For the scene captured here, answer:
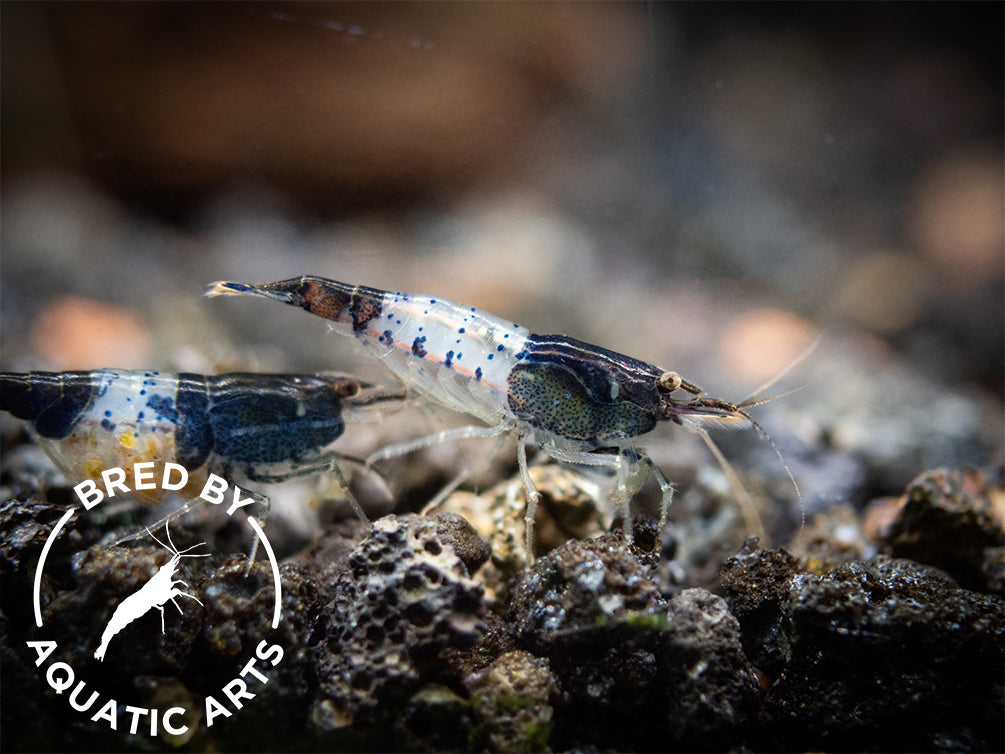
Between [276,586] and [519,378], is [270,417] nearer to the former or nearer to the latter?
[276,586]

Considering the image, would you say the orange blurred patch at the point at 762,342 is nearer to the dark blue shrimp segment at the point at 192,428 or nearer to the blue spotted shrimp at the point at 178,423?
the blue spotted shrimp at the point at 178,423

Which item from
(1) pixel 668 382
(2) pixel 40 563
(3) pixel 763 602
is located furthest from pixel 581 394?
(2) pixel 40 563

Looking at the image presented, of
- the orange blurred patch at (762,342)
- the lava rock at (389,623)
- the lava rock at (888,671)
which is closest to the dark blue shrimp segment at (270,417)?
the lava rock at (389,623)

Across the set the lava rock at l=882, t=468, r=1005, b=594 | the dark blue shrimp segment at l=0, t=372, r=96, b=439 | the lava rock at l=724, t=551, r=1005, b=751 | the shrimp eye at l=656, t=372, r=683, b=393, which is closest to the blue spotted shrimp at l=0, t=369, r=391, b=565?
the dark blue shrimp segment at l=0, t=372, r=96, b=439

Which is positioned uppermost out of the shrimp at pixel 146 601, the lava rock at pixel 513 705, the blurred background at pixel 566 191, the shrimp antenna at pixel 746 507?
the blurred background at pixel 566 191

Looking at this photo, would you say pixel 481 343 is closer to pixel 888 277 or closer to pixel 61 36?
pixel 61 36

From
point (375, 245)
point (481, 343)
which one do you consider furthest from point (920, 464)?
point (375, 245)
